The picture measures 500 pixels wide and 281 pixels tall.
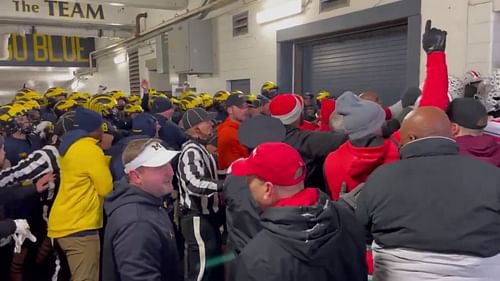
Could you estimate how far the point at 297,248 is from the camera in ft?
4.14

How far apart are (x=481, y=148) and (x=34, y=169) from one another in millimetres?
2810

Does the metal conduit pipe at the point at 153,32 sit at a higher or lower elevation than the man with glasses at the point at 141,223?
higher

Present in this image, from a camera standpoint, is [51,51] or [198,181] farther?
[51,51]

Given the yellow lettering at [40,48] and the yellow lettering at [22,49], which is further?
the yellow lettering at [40,48]

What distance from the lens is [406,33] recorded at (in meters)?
5.32

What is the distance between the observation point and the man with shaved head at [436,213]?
148 cm

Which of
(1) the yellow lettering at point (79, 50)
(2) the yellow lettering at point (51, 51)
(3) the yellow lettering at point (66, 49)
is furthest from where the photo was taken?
(1) the yellow lettering at point (79, 50)

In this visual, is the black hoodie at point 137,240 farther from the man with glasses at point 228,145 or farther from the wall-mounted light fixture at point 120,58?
the wall-mounted light fixture at point 120,58

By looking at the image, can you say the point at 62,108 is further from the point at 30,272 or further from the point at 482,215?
the point at 482,215

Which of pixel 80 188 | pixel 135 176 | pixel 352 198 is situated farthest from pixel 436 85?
pixel 80 188

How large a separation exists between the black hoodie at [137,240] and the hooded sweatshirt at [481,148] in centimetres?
133

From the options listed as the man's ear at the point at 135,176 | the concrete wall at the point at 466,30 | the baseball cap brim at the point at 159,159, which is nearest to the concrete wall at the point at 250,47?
the concrete wall at the point at 466,30

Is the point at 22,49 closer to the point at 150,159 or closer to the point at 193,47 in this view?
the point at 193,47

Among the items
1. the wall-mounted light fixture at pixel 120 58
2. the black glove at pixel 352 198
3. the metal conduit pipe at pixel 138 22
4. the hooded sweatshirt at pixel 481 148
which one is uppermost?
the metal conduit pipe at pixel 138 22
